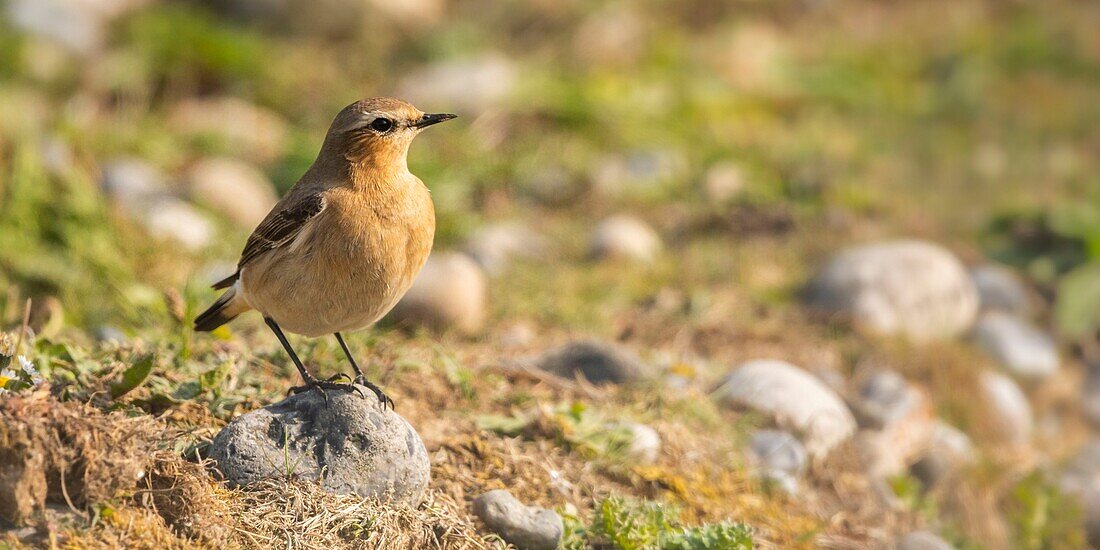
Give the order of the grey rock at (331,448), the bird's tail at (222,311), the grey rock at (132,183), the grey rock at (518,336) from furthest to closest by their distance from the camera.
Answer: the grey rock at (132,183)
the grey rock at (518,336)
the bird's tail at (222,311)
the grey rock at (331,448)

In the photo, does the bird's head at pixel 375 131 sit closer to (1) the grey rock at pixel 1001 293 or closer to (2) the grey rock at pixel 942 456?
(2) the grey rock at pixel 942 456

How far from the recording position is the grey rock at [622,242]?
8586mm

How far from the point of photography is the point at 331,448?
4.37 meters

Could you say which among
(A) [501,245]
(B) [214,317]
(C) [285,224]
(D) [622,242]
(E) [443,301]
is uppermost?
(C) [285,224]

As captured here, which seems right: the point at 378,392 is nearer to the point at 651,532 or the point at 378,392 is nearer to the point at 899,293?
the point at 651,532

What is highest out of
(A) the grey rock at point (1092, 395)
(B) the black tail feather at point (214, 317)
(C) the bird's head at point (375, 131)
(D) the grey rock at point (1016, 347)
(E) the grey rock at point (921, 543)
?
(C) the bird's head at point (375, 131)

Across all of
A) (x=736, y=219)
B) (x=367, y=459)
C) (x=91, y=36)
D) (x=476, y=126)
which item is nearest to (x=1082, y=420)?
(x=736, y=219)

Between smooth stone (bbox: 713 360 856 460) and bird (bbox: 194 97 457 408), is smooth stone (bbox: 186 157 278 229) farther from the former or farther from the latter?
smooth stone (bbox: 713 360 856 460)

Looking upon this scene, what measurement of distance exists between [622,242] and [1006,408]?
278 cm

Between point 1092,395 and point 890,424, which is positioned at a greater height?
point 890,424

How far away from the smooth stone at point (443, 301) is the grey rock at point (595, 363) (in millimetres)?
786

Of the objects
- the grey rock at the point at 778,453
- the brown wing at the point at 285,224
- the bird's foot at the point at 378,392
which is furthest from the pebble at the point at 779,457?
the brown wing at the point at 285,224

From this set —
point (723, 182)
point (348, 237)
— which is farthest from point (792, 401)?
point (723, 182)

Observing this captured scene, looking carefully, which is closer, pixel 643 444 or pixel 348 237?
pixel 348 237
